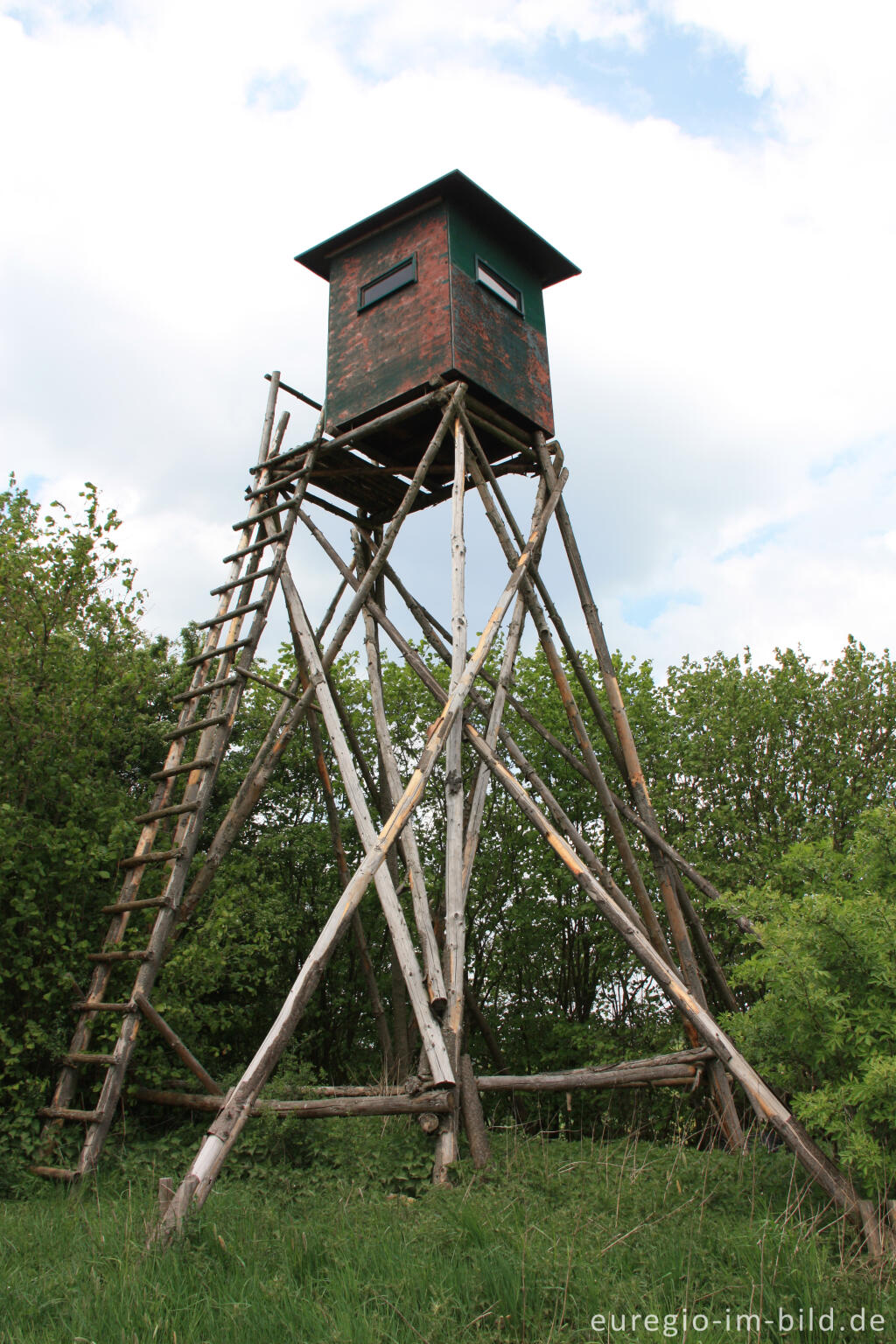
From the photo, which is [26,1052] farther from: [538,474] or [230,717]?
[538,474]

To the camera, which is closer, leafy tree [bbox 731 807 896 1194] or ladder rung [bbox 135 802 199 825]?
leafy tree [bbox 731 807 896 1194]

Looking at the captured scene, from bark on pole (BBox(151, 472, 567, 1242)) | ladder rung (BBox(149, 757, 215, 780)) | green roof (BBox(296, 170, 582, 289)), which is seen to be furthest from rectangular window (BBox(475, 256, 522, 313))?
ladder rung (BBox(149, 757, 215, 780))

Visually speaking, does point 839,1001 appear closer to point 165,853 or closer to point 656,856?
point 656,856

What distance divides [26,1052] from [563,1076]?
459 cm

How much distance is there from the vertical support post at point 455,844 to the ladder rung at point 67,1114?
105 inches

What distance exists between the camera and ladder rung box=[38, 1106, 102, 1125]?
719 cm

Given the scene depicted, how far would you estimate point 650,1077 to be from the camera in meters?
8.31

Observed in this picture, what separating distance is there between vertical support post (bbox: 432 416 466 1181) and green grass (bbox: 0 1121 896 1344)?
3.58ft

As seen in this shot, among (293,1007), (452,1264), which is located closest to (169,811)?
(293,1007)

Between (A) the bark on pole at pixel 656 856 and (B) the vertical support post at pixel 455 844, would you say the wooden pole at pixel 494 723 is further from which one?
(A) the bark on pole at pixel 656 856

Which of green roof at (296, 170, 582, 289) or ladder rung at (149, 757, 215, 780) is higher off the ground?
green roof at (296, 170, 582, 289)

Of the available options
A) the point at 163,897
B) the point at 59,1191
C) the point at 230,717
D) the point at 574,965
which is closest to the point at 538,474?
the point at 230,717

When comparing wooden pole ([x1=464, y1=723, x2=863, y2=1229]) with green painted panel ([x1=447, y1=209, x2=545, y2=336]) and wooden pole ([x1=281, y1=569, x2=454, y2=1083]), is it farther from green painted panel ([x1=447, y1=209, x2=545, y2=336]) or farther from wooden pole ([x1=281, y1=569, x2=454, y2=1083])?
green painted panel ([x1=447, y1=209, x2=545, y2=336])

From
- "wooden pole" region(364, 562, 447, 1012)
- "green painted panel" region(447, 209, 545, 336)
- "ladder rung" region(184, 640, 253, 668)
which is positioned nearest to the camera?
"wooden pole" region(364, 562, 447, 1012)
